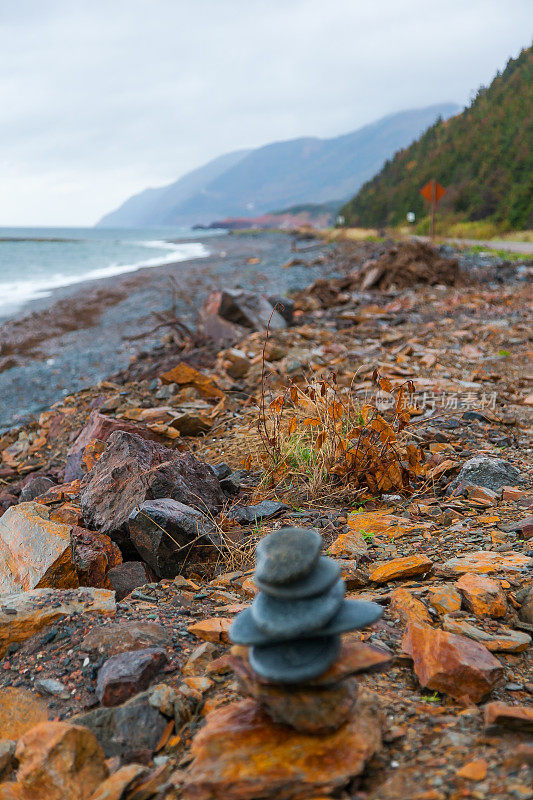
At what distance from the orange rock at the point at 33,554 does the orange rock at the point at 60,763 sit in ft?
3.24

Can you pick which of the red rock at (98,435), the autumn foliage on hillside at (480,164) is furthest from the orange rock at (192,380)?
the autumn foliage on hillside at (480,164)

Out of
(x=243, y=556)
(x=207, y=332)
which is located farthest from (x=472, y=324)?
(x=243, y=556)

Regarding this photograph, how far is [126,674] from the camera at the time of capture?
1714 millimetres

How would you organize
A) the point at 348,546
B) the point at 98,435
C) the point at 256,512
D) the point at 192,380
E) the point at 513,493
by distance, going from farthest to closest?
the point at 192,380 < the point at 98,435 < the point at 256,512 < the point at 513,493 < the point at 348,546

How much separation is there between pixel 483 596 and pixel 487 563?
298 mm

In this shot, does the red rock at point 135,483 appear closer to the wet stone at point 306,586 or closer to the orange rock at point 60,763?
the orange rock at point 60,763

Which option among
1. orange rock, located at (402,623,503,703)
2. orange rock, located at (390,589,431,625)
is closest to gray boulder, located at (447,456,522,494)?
orange rock, located at (390,589,431,625)

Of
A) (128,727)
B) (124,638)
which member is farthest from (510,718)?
(124,638)

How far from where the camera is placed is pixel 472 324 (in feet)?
26.5

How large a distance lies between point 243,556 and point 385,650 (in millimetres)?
1027

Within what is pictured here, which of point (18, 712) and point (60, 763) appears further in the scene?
point (18, 712)

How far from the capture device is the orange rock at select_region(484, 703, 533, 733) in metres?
1.36

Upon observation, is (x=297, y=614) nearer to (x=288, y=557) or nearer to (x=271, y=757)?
(x=288, y=557)

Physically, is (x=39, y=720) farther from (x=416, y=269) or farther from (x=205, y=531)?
(x=416, y=269)
